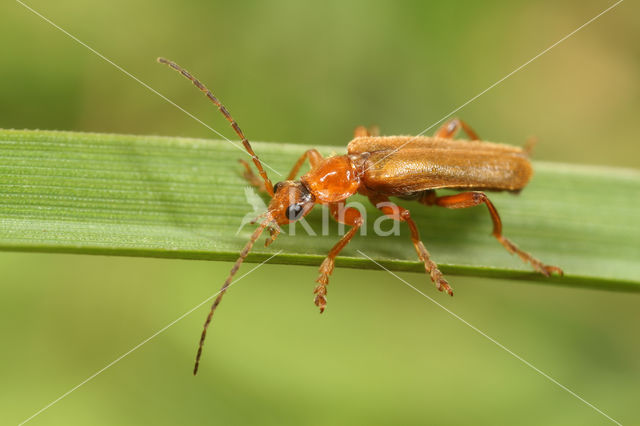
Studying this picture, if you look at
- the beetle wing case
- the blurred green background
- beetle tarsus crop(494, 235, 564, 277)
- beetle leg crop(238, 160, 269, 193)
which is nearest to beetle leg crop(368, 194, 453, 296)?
the beetle wing case

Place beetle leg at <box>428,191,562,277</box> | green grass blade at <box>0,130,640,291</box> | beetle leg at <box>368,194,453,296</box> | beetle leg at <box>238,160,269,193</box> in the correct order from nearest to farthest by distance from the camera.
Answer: green grass blade at <box>0,130,640,291</box>
beetle leg at <box>368,194,453,296</box>
beetle leg at <box>428,191,562,277</box>
beetle leg at <box>238,160,269,193</box>

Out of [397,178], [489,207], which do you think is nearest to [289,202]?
[397,178]

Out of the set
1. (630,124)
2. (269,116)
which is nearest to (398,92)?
(269,116)

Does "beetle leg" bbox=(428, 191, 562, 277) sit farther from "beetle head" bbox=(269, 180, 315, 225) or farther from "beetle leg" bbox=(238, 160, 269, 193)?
"beetle leg" bbox=(238, 160, 269, 193)

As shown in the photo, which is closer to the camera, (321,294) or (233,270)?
(233,270)

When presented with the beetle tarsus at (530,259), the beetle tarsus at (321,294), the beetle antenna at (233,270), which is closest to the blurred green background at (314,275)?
the beetle tarsus at (530,259)

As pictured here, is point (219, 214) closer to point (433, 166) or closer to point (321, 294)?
point (321, 294)

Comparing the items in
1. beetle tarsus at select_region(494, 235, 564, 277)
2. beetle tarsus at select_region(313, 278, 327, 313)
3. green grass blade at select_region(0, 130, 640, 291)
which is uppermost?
green grass blade at select_region(0, 130, 640, 291)
